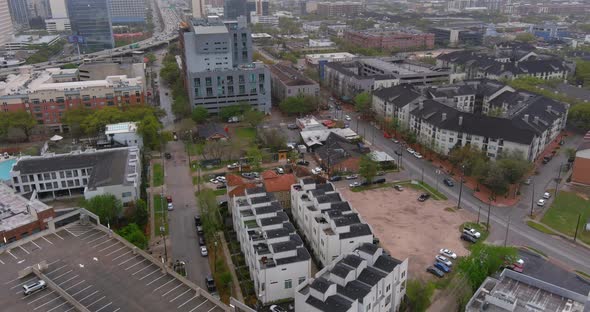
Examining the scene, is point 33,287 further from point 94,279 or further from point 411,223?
point 411,223

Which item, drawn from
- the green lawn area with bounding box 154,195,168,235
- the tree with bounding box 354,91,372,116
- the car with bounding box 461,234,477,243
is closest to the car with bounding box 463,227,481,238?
the car with bounding box 461,234,477,243

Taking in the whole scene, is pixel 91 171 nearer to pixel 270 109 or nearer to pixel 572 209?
pixel 270 109

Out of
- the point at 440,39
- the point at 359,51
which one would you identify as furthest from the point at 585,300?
the point at 440,39

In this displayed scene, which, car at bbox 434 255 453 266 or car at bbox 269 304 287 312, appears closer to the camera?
car at bbox 269 304 287 312

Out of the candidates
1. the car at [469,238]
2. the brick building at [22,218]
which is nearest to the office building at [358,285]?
the car at [469,238]

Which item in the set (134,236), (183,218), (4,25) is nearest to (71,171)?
(183,218)

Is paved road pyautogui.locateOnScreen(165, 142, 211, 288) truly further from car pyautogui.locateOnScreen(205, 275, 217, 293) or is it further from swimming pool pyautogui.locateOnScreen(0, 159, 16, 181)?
swimming pool pyautogui.locateOnScreen(0, 159, 16, 181)

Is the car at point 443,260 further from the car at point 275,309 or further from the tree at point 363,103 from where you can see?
the tree at point 363,103
